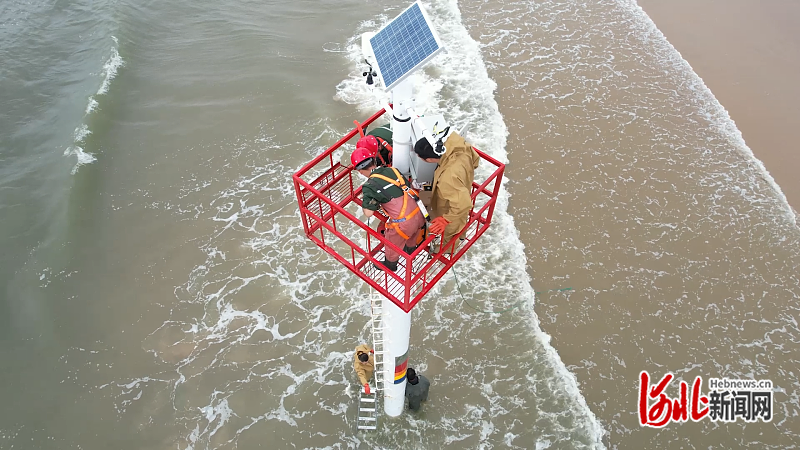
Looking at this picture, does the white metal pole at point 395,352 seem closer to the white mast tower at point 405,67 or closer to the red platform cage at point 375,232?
the red platform cage at point 375,232

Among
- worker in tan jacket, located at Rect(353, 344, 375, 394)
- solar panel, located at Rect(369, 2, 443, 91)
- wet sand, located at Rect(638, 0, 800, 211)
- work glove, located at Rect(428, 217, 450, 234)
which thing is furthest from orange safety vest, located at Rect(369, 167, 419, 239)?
wet sand, located at Rect(638, 0, 800, 211)

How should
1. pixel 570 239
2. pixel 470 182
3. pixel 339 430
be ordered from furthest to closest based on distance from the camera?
pixel 570 239
pixel 339 430
pixel 470 182

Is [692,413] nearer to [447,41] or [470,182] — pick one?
[470,182]

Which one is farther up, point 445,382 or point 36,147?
point 36,147

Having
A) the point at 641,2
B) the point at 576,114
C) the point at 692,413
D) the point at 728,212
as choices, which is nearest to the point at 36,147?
the point at 576,114

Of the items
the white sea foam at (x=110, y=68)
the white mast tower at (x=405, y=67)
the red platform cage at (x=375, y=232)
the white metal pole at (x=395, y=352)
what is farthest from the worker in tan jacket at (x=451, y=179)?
the white sea foam at (x=110, y=68)

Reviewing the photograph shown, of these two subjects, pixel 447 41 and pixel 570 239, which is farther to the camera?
pixel 447 41

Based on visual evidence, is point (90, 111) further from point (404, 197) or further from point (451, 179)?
point (451, 179)

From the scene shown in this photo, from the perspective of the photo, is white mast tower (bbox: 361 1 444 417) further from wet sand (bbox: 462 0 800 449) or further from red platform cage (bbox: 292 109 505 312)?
wet sand (bbox: 462 0 800 449)
